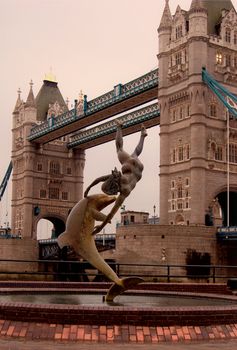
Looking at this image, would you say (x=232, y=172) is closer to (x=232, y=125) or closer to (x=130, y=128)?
(x=232, y=125)

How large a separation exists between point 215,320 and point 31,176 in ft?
228

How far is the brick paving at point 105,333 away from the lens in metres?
7.46

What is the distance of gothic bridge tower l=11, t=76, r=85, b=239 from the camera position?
75812 mm

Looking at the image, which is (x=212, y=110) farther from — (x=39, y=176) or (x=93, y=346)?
(x=93, y=346)

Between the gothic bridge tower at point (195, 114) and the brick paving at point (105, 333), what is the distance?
1465 inches

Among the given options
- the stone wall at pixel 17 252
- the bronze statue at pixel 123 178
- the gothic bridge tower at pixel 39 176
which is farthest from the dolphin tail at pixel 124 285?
the gothic bridge tower at pixel 39 176

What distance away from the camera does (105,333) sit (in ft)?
24.8

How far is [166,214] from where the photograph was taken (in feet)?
159

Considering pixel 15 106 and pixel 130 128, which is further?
pixel 15 106

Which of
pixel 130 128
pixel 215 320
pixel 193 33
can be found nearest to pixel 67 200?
pixel 130 128

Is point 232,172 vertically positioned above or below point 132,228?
above

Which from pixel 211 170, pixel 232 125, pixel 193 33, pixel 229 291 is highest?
pixel 193 33

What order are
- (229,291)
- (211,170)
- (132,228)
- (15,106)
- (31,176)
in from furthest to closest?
1. (15,106)
2. (31,176)
3. (211,170)
4. (132,228)
5. (229,291)

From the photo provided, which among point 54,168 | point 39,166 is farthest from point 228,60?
point 54,168
